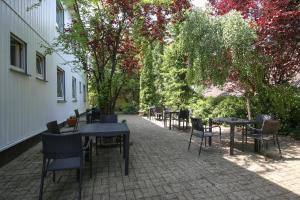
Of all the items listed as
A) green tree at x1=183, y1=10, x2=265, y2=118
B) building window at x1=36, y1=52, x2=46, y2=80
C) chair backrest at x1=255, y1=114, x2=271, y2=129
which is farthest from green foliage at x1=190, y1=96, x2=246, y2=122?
building window at x1=36, y1=52, x2=46, y2=80

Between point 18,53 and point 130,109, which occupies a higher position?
point 18,53

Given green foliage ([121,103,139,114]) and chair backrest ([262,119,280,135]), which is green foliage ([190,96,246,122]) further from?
green foliage ([121,103,139,114])

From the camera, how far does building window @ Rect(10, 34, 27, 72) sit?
6.67 meters

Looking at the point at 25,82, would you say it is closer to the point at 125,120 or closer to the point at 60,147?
the point at 125,120

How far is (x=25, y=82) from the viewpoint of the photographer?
6.94m

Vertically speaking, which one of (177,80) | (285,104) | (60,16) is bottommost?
(285,104)

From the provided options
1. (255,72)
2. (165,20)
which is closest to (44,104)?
(165,20)

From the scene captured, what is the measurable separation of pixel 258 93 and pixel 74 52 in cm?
685

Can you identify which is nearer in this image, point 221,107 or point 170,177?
point 170,177

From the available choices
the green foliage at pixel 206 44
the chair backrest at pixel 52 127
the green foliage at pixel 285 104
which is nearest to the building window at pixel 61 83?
the green foliage at pixel 206 44

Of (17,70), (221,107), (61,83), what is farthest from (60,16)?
(221,107)

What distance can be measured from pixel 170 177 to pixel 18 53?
511 centimetres

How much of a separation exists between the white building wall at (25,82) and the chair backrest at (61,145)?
2364mm

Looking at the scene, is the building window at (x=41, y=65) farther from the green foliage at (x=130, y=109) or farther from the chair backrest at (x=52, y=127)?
the green foliage at (x=130, y=109)
